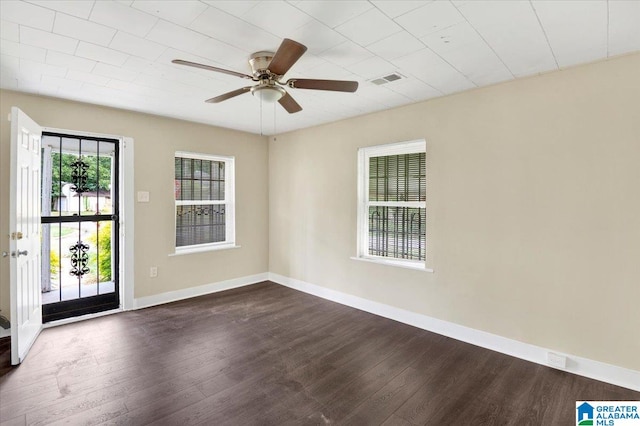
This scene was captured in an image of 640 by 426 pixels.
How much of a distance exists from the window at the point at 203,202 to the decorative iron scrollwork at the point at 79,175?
1.04 m

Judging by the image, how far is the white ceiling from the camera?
5.90 ft

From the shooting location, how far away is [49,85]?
301 cm

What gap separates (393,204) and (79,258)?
400cm

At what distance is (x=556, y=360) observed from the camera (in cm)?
263

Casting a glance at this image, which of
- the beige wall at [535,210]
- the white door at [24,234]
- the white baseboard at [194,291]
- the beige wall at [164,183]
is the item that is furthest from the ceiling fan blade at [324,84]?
the white baseboard at [194,291]

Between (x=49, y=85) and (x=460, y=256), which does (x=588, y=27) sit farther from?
(x=49, y=85)

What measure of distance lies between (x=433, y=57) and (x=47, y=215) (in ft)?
14.4

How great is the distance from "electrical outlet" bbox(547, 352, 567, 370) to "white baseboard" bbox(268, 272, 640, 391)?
3cm

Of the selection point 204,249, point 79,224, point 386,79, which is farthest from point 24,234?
point 386,79

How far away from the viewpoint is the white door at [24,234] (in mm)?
2621

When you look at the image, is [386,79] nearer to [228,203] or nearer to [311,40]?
[311,40]

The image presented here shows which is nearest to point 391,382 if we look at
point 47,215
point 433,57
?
point 433,57

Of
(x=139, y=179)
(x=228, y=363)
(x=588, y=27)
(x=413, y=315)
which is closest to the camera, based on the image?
(x=588, y=27)

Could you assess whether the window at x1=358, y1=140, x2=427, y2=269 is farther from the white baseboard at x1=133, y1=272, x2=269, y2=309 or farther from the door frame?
the door frame
